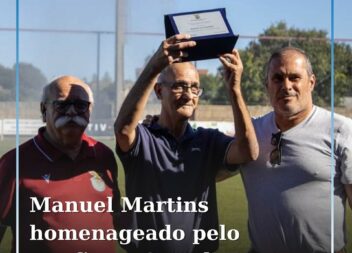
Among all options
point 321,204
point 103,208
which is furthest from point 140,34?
point 321,204

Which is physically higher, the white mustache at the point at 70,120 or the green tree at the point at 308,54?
the green tree at the point at 308,54

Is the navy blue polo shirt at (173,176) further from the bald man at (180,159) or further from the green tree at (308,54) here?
the green tree at (308,54)

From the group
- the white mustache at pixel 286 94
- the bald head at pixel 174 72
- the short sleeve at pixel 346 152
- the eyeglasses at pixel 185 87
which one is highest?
the bald head at pixel 174 72

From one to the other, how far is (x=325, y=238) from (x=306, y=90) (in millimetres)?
592

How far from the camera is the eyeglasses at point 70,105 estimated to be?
2305 millimetres

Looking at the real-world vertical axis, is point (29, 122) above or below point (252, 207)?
above

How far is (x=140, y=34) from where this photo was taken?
89.6 inches

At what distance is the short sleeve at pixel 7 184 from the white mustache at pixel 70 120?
205 millimetres

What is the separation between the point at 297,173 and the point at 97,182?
2.56ft

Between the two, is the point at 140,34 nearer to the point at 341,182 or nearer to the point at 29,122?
the point at 29,122

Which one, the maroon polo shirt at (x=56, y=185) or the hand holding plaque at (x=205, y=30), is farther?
the maroon polo shirt at (x=56, y=185)

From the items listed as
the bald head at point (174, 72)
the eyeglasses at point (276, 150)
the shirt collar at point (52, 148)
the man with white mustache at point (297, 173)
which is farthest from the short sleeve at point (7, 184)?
the eyeglasses at point (276, 150)

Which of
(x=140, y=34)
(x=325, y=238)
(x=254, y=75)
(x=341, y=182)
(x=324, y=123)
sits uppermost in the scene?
(x=140, y=34)

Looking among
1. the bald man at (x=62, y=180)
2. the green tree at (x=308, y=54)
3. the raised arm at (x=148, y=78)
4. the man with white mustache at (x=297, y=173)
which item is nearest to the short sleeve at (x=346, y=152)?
the man with white mustache at (x=297, y=173)
